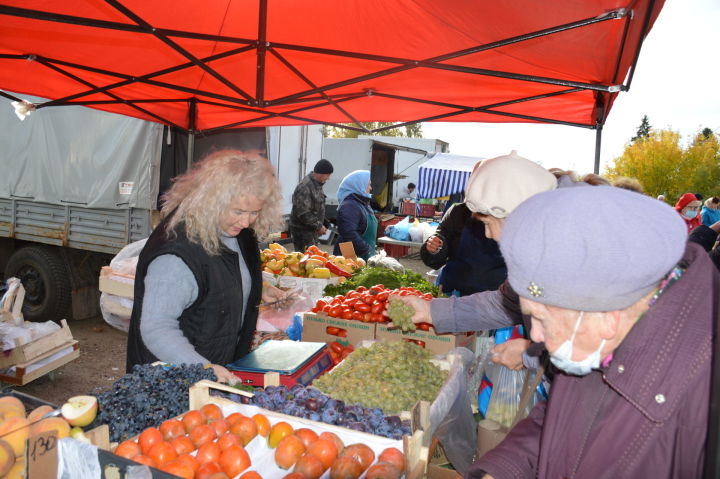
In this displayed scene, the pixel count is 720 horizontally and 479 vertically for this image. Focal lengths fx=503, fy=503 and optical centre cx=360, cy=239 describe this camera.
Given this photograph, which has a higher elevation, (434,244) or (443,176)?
(443,176)

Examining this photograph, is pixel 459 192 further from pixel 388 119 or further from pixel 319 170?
pixel 388 119

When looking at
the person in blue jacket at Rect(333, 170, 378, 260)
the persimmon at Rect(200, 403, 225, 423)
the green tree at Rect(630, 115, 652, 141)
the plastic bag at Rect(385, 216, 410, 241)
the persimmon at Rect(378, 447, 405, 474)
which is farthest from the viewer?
the green tree at Rect(630, 115, 652, 141)

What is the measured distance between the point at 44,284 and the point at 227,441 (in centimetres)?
709

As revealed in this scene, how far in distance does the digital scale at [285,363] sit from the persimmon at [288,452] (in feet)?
1.90

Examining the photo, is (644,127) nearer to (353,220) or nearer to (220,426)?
(353,220)

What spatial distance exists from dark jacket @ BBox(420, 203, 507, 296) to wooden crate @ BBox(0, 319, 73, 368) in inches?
158

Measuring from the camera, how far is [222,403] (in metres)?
1.99

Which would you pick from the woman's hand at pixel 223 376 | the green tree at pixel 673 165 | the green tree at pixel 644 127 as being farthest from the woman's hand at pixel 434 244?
the green tree at pixel 644 127

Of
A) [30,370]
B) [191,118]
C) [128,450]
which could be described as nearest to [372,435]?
[128,450]

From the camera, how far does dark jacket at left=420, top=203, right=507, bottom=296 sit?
14.5ft

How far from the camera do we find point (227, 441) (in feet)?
5.56

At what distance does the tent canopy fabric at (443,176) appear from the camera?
16.7 m

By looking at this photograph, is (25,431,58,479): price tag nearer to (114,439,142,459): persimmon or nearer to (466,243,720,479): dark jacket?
(114,439,142,459): persimmon

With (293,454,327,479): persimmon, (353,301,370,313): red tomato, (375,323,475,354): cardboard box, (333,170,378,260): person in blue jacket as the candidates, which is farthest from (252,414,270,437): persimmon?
(333,170,378,260): person in blue jacket
